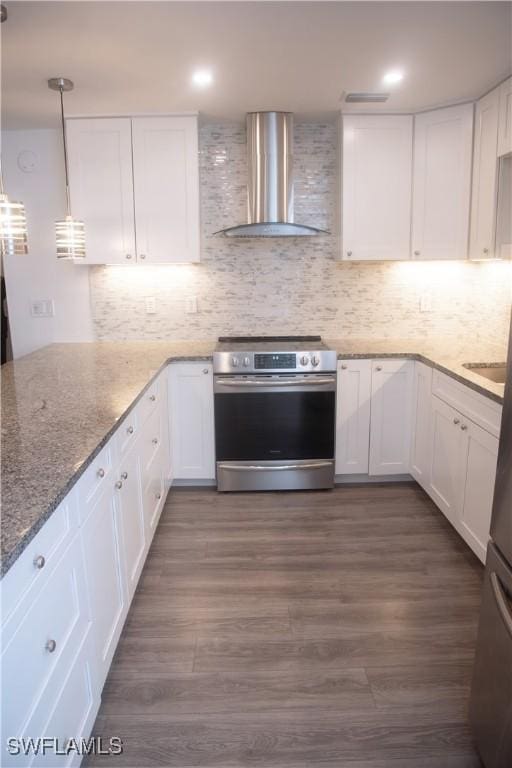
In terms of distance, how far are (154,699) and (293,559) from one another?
99 cm

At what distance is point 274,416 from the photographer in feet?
10.4

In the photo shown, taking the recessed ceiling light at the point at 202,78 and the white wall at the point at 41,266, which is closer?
the recessed ceiling light at the point at 202,78

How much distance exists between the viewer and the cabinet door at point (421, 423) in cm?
302

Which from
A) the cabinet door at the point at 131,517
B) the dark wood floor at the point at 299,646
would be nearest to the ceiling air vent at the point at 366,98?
the cabinet door at the point at 131,517

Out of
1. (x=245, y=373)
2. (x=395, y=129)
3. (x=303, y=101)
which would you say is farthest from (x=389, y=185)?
(x=245, y=373)

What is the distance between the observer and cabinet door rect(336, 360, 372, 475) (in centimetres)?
318

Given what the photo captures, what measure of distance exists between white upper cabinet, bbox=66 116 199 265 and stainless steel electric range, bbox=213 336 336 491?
82cm

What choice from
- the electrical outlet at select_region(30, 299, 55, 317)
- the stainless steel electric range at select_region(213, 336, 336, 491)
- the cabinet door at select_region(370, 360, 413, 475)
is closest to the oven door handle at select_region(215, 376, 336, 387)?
the stainless steel electric range at select_region(213, 336, 336, 491)

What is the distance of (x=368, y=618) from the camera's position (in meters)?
2.10

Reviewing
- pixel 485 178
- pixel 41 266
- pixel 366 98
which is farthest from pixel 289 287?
pixel 41 266

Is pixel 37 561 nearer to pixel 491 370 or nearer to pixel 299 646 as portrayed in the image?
pixel 299 646

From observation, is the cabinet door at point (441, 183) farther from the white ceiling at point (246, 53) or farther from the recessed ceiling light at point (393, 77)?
the recessed ceiling light at point (393, 77)

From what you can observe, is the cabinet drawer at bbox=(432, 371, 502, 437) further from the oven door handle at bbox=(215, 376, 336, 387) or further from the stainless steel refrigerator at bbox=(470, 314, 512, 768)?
the stainless steel refrigerator at bbox=(470, 314, 512, 768)

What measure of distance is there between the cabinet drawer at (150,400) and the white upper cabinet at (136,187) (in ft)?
3.01
